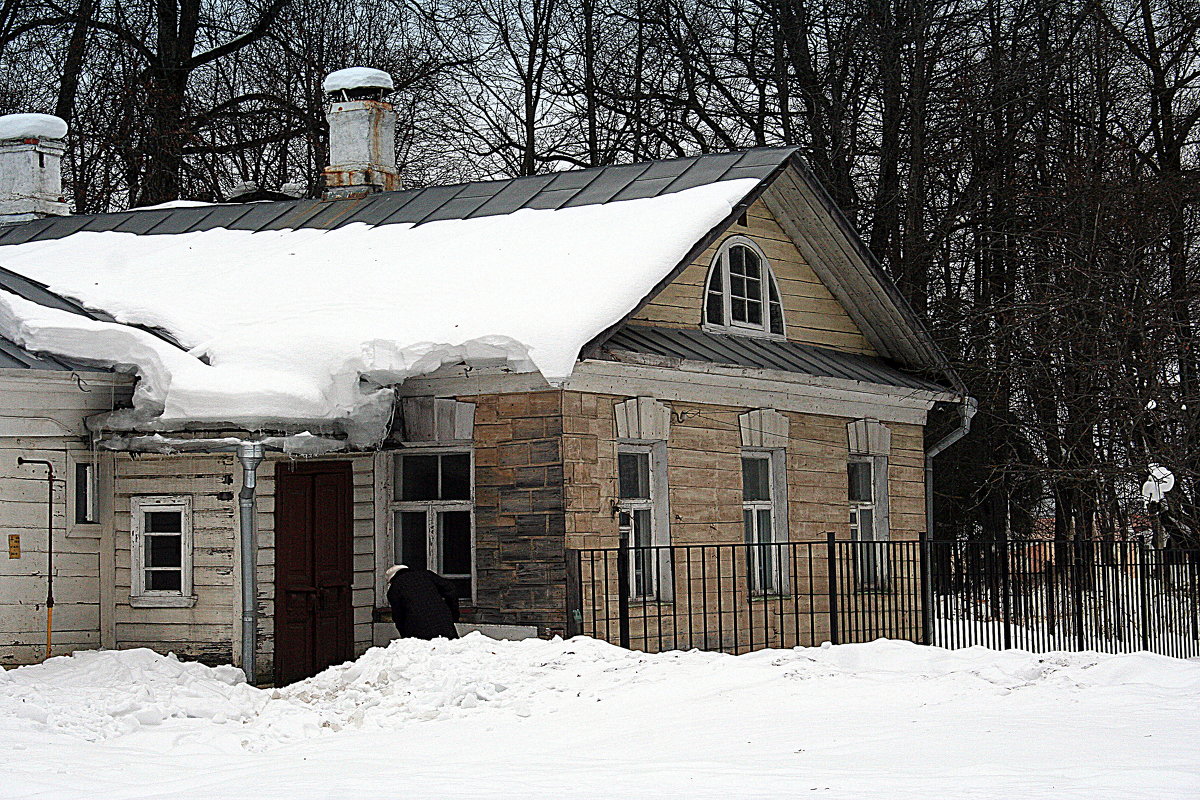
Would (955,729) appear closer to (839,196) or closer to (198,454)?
(198,454)

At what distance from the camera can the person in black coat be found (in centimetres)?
1227

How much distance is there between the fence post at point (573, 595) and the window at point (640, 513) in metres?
1.06

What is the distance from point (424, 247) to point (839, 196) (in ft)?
37.3

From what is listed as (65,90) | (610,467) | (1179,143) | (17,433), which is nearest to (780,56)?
(1179,143)

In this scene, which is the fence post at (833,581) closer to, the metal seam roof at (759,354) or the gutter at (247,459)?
the metal seam roof at (759,354)

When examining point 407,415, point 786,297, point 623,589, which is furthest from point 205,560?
point 786,297

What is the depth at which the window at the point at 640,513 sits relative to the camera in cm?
1341

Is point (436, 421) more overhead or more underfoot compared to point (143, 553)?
more overhead

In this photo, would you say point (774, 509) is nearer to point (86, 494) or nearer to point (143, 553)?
point (143, 553)

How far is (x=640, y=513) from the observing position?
13.6 meters

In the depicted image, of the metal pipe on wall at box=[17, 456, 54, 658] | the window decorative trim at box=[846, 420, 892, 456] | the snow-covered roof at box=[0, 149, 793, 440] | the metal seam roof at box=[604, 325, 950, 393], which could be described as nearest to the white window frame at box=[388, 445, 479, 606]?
the snow-covered roof at box=[0, 149, 793, 440]

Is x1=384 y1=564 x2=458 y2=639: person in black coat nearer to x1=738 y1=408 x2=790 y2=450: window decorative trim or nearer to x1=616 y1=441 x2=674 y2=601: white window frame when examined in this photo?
x1=616 y1=441 x2=674 y2=601: white window frame

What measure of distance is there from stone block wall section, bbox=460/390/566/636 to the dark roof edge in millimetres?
559

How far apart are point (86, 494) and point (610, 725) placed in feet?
17.4
